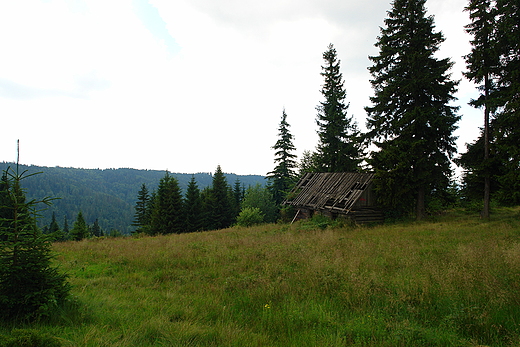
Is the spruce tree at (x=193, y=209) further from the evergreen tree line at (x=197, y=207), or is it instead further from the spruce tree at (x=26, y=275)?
the spruce tree at (x=26, y=275)

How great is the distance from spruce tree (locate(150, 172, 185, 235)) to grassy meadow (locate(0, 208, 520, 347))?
116 feet

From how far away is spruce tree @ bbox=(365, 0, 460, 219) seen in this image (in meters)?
16.5

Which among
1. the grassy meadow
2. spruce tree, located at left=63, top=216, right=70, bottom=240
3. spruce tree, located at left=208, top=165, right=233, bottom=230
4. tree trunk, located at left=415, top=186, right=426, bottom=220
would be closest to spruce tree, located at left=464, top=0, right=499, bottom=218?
tree trunk, located at left=415, top=186, right=426, bottom=220

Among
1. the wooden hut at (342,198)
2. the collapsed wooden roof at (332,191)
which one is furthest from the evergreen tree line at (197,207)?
the wooden hut at (342,198)

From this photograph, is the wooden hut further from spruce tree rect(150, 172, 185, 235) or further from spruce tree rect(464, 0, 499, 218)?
spruce tree rect(150, 172, 185, 235)

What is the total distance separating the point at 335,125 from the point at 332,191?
9.06 meters

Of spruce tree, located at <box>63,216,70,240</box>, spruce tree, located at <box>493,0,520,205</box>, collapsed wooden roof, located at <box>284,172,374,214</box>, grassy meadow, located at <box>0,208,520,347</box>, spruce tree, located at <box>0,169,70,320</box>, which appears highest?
spruce tree, located at <box>493,0,520,205</box>

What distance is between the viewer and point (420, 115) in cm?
1633

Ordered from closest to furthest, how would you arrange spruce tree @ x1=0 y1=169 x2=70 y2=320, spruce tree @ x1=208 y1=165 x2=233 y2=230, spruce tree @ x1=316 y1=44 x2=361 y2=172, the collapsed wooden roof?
spruce tree @ x1=0 y1=169 x2=70 y2=320 < the collapsed wooden roof < spruce tree @ x1=316 y1=44 x2=361 y2=172 < spruce tree @ x1=208 y1=165 x2=233 y2=230

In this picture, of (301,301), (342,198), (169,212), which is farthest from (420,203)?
(169,212)

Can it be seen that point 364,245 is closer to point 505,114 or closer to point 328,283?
point 328,283

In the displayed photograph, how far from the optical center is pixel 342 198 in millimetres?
19344

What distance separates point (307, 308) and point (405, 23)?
19.6m

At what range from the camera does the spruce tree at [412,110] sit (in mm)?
16484
